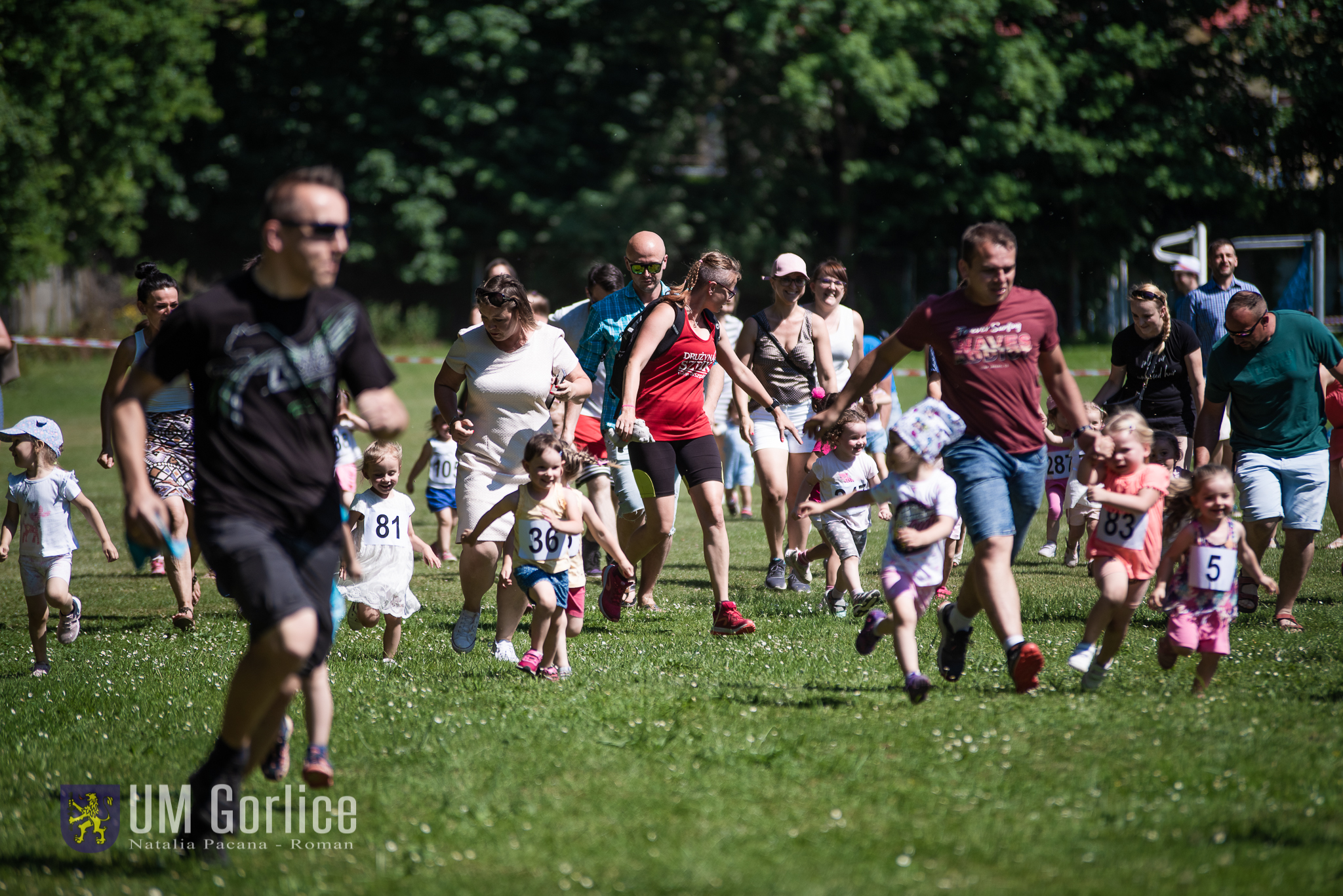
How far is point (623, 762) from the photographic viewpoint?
205 inches

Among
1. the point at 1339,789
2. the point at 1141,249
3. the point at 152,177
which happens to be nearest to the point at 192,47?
the point at 152,177

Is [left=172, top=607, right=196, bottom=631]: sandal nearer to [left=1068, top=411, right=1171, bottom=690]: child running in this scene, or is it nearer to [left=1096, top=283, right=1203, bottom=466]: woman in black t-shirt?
[left=1068, top=411, right=1171, bottom=690]: child running

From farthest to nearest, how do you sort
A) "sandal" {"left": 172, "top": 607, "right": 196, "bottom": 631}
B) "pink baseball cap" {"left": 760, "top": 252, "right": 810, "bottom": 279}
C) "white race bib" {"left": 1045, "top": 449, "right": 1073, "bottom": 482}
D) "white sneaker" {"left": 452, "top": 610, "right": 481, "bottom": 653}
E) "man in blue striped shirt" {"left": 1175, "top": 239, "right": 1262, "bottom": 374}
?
"man in blue striped shirt" {"left": 1175, "top": 239, "right": 1262, "bottom": 374}
"white race bib" {"left": 1045, "top": 449, "right": 1073, "bottom": 482}
"pink baseball cap" {"left": 760, "top": 252, "right": 810, "bottom": 279}
"sandal" {"left": 172, "top": 607, "right": 196, "bottom": 631}
"white sneaker" {"left": 452, "top": 610, "right": 481, "bottom": 653}

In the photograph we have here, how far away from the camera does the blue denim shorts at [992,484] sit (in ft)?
18.9

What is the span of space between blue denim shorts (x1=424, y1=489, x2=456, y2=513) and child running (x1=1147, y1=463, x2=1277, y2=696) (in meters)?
7.26

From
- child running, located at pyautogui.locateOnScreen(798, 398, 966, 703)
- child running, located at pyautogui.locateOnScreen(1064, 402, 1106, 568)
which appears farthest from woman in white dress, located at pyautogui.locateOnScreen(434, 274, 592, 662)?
child running, located at pyautogui.locateOnScreen(1064, 402, 1106, 568)

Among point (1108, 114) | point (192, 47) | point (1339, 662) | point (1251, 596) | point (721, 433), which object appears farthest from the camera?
point (192, 47)

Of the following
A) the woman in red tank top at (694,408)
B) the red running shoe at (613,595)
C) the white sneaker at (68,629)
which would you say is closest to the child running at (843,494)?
the woman in red tank top at (694,408)

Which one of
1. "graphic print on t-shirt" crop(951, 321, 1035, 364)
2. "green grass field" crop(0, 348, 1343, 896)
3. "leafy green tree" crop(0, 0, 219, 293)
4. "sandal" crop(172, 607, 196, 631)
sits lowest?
"green grass field" crop(0, 348, 1343, 896)

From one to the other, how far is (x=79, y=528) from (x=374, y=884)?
12581 mm

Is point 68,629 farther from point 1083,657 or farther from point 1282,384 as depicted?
point 1282,384

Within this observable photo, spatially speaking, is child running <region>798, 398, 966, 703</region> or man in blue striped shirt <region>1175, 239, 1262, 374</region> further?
man in blue striped shirt <region>1175, 239, 1262, 374</region>

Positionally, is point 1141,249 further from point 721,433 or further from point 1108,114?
point 721,433

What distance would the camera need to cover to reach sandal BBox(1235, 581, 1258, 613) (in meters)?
8.37
